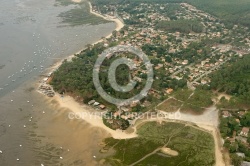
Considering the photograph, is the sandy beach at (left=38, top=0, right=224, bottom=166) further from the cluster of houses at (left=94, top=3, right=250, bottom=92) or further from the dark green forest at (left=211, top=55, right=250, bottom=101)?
the cluster of houses at (left=94, top=3, right=250, bottom=92)

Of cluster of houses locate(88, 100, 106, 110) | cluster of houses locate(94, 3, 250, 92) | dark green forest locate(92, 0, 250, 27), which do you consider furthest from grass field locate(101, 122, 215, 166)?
dark green forest locate(92, 0, 250, 27)

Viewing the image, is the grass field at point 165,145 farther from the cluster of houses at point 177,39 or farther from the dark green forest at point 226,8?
the dark green forest at point 226,8

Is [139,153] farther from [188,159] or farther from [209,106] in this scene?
[209,106]

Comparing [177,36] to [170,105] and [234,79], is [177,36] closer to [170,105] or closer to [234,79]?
[234,79]

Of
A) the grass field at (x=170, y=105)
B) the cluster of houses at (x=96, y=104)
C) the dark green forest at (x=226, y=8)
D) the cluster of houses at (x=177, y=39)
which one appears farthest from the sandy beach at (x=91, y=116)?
the dark green forest at (x=226, y=8)

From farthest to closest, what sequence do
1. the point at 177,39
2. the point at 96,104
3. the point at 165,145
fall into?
the point at 177,39
the point at 96,104
the point at 165,145

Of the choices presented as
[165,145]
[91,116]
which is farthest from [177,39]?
[165,145]
